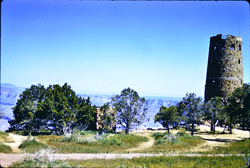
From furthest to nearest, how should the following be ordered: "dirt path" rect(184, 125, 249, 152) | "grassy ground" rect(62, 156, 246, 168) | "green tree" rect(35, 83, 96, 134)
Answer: "green tree" rect(35, 83, 96, 134) → "dirt path" rect(184, 125, 249, 152) → "grassy ground" rect(62, 156, 246, 168)

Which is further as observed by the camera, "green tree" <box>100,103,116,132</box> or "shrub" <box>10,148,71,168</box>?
"green tree" <box>100,103,116,132</box>

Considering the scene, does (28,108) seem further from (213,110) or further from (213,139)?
(213,110)

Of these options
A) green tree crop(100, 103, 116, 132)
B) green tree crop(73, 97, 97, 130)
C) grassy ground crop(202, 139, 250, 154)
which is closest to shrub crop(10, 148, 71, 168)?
grassy ground crop(202, 139, 250, 154)

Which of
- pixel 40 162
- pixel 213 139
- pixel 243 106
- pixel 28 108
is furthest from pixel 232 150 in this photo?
pixel 28 108

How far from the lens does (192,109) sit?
38.2 meters

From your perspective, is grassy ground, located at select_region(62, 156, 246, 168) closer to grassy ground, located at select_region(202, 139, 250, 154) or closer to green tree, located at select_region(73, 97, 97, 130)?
grassy ground, located at select_region(202, 139, 250, 154)

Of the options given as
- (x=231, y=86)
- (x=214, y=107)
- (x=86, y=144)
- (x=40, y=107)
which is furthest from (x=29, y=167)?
(x=231, y=86)

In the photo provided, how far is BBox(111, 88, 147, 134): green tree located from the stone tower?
18.3m

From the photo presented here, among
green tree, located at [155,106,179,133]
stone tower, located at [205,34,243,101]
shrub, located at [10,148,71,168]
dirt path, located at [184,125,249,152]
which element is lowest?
dirt path, located at [184,125,249,152]

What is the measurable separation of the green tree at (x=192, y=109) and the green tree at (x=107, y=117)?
11.7m

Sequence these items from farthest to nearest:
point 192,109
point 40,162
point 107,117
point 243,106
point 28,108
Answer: point 192,109 < point 107,117 < point 28,108 < point 243,106 < point 40,162

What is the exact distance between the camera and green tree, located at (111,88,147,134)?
36.3 meters

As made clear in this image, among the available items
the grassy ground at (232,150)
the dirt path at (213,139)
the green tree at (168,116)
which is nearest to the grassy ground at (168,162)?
the grassy ground at (232,150)

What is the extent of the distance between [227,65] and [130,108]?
72.1 ft
